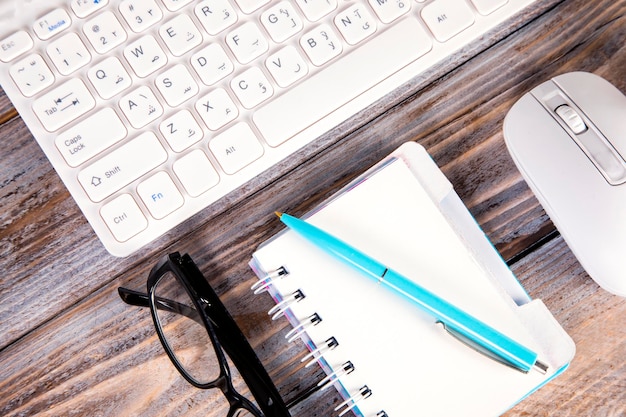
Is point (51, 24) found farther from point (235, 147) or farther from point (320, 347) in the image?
point (320, 347)

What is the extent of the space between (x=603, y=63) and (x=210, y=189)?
35 centimetres

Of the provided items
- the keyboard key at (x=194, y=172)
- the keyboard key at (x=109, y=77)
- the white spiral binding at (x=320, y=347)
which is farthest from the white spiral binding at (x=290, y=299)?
the keyboard key at (x=109, y=77)

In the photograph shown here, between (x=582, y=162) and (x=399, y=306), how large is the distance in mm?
175

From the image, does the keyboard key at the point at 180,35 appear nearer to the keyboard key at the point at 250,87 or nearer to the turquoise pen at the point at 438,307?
the keyboard key at the point at 250,87

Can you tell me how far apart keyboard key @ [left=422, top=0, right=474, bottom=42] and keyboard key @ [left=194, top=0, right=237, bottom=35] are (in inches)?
5.9

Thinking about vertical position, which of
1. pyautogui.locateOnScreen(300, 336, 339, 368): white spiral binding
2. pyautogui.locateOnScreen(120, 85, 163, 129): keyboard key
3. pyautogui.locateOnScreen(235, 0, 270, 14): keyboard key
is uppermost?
pyautogui.locateOnScreen(235, 0, 270, 14): keyboard key

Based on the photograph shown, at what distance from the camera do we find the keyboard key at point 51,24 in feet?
1.47

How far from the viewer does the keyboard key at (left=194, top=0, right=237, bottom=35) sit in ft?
1.48

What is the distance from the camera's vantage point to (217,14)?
17.8 inches

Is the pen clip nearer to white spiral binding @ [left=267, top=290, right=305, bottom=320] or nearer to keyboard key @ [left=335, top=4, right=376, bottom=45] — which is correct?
white spiral binding @ [left=267, top=290, right=305, bottom=320]

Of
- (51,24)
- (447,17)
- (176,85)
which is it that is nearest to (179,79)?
(176,85)

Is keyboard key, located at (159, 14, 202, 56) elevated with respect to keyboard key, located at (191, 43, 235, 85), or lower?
elevated

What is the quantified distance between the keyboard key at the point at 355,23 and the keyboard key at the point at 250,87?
0.07 m

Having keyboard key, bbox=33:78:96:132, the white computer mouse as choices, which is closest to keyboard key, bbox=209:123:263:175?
keyboard key, bbox=33:78:96:132
